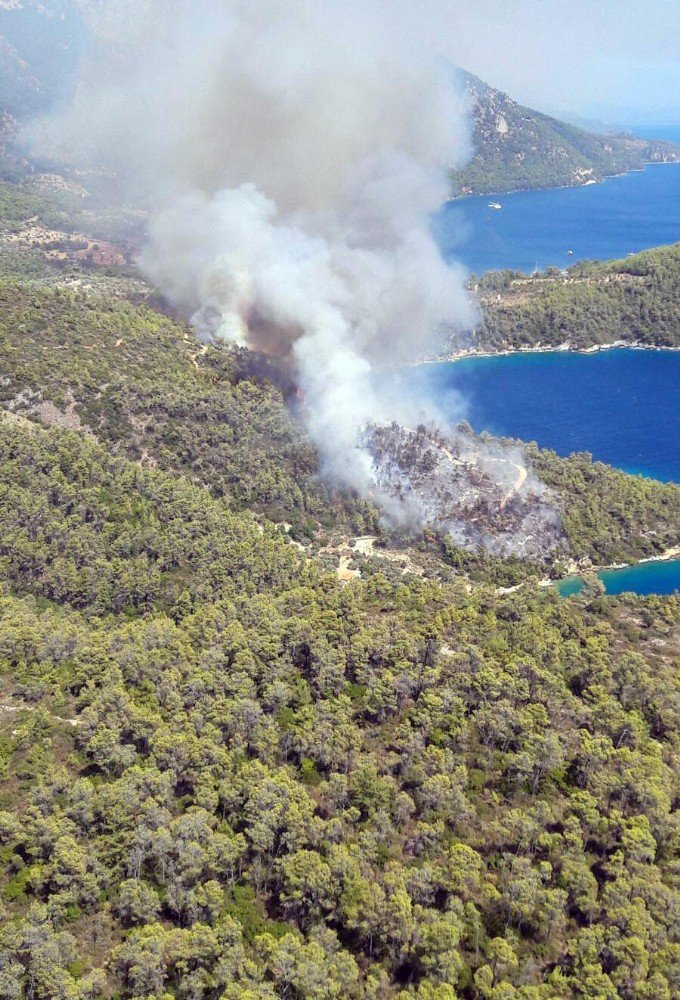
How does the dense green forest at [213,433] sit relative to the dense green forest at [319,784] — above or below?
above

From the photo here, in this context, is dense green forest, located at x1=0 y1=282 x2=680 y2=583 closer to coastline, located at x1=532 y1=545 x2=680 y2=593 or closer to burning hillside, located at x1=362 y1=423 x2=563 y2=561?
coastline, located at x1=532 y1=545 x2=680 y2=593

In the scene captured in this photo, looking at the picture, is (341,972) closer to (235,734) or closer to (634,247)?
(235,734)

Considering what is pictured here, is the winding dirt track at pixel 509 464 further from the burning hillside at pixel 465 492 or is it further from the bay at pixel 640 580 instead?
the bay at pixel 640 580

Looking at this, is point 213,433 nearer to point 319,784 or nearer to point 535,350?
point 319,784

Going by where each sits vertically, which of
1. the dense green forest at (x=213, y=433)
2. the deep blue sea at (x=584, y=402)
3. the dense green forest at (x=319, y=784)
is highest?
the deep blue sea at (x=584, y=402)

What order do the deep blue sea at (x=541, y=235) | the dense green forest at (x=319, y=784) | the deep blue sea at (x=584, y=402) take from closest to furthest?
the dense green forest at (x=319, y=784), the deep blue sea at (x=584, y=402), the deep blue sea at (x=541, y=235)

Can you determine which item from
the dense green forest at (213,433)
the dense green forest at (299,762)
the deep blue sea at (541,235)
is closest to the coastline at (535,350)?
the deep blue sea at (541,235)
